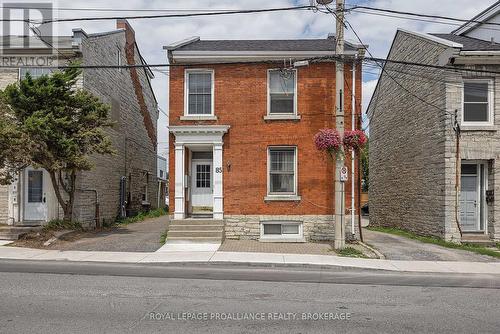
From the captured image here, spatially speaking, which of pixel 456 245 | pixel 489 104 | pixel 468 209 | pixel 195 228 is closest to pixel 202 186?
pixel 195 228

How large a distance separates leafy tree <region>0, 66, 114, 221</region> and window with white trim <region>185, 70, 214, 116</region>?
3005 mm

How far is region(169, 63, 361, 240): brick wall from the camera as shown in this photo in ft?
51.5

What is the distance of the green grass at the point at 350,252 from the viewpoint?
12.8 metres

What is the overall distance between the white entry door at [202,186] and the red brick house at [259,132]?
773 millimetres

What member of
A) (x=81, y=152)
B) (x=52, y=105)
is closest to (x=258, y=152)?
(x=81, y=152)

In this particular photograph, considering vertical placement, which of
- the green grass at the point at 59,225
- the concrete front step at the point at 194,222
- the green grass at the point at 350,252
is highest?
the concrete front step at the point at 194,222

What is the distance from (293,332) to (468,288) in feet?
16.5

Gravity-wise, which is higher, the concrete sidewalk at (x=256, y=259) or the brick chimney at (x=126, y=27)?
the brick chimney at (x=126, y=27)

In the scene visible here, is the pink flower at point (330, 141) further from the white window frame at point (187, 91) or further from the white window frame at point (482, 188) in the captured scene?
the white window frame at point (482, 188)

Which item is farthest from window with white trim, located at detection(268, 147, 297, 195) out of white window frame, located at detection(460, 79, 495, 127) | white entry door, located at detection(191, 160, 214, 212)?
white window frame, located at detection(460, 79, 495, 127)

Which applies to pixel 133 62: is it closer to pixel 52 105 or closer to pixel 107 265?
pixel 52 105

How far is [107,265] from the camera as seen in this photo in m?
11.3

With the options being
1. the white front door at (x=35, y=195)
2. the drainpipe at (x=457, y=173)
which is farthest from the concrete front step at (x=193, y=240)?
the drainpipe at (x=457, y=173)

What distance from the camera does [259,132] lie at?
1581 centimetres
